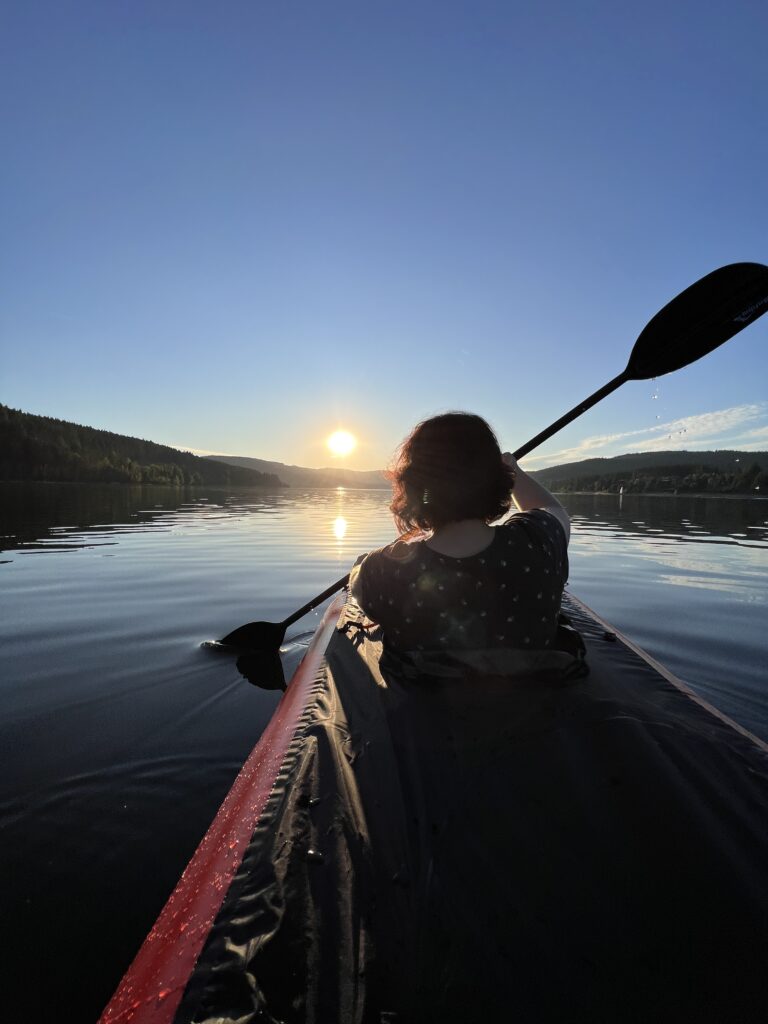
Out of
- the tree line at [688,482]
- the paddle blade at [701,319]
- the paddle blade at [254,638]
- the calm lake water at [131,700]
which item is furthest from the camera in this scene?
the tree line at [688,482]

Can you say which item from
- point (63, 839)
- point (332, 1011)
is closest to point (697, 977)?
point (332, 1011)

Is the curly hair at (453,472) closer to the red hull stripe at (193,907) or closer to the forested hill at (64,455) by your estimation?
the red hull stripe at (193,907)

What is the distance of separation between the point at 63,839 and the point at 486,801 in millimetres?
2266

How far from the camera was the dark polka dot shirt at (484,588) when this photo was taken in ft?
7.16

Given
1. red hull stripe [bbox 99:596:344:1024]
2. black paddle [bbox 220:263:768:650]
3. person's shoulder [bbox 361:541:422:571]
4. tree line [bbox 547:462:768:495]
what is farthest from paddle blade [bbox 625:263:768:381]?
tree line [bbox 547:462:768:495]

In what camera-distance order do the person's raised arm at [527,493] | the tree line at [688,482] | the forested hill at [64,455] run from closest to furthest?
the person's raised arm at [527,493], the tree line at [688,482], the forested hill at [64,455]

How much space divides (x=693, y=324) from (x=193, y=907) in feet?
17.9

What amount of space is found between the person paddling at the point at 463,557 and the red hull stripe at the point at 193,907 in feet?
2.41

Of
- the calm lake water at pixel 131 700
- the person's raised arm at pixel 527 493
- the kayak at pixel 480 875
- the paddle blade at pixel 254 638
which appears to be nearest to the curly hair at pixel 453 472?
the person's raised arm at pixel 527 493

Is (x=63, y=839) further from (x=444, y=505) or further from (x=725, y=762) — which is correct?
(x=725, y=762)

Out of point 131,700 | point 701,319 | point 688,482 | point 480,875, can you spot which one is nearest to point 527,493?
point 480,875

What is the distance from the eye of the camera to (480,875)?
136 centimetres

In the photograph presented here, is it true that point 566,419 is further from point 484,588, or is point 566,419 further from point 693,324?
point 484,588

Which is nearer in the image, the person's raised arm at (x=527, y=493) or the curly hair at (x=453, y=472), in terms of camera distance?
the curly hair at (x=453, y=472)
